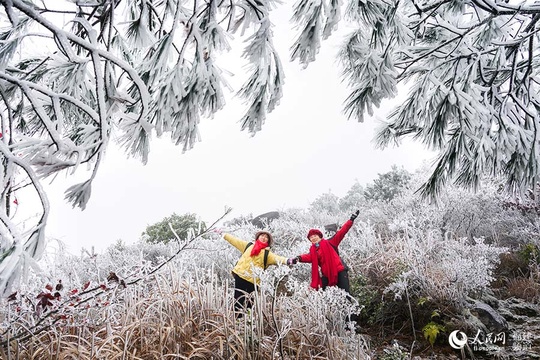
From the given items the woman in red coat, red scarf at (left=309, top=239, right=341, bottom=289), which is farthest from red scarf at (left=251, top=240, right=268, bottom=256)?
red scarf at (left=309, top=239, right=341, bottom=289)

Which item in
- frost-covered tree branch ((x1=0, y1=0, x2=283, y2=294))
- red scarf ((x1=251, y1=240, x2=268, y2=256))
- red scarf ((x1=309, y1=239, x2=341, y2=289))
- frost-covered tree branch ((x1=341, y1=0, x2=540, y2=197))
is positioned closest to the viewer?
frost-covered tree branch ((x1=0, y1=0, x2=283, y2=294))

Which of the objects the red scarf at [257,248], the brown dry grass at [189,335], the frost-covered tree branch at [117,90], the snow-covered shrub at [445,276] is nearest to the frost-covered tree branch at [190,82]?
the frost-covered tree branch at [117,90]

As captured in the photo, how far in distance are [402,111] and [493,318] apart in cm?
251

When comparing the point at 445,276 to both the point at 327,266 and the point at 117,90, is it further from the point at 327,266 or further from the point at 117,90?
the point at 117,90

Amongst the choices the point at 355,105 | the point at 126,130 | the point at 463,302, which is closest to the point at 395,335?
the point at 463,302

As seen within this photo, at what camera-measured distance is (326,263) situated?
456 cm

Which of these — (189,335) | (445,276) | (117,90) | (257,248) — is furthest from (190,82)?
(445,276)

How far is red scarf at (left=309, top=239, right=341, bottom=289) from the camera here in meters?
4.51

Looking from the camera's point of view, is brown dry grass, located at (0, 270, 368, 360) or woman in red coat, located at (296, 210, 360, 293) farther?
woman in red coat, located at (296, 210, 360, 293)

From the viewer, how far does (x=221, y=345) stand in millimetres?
2318

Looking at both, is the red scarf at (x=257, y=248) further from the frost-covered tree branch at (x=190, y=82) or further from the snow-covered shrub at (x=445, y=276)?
the frost-covered tree branch at (x=190, y=82)

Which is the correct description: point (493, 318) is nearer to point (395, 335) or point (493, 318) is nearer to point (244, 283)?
point (395, 335)

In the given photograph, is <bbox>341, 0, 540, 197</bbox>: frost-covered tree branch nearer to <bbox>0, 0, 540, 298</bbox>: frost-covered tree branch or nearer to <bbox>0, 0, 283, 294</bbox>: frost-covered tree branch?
<bbox>0, 0, 540, 298</bbox>: frost-covered tree branch

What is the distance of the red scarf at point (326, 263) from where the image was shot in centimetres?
451
